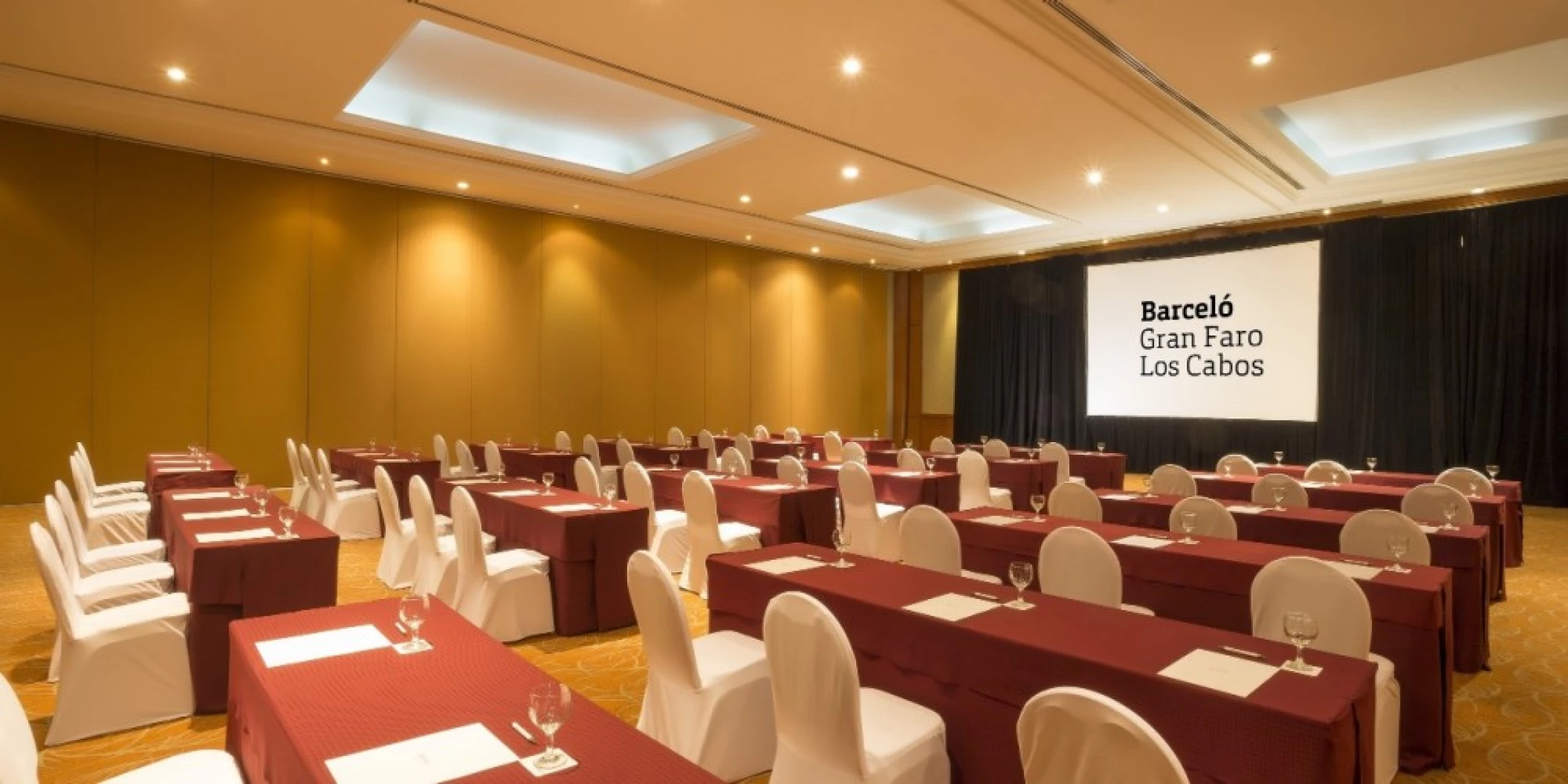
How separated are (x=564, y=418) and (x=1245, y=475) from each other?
9.58 m

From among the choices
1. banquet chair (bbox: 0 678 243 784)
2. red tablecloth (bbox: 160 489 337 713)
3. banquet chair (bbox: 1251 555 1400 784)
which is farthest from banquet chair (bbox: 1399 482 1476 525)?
red tablecloth (bbox: 160 489 337 713)

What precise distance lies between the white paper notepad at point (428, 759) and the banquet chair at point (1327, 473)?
8.25 m

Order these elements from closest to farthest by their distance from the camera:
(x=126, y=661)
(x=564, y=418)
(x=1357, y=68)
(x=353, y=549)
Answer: (x=126, y=661)
(x=1357, y=68)
(x=353, y=549)
(x=564, y=418)

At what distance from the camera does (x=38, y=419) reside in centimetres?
923

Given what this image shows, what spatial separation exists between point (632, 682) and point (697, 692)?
1471 mm

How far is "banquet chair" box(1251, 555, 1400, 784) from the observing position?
10.1 feet

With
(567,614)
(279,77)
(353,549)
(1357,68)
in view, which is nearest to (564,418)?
(353,549)

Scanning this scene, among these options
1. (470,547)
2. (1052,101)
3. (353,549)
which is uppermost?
(1052,101)

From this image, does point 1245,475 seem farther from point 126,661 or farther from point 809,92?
point 126,661

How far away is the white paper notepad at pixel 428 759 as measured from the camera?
5.81 ft

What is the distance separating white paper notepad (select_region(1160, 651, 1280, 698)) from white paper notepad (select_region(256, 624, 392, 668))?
7.92 ft


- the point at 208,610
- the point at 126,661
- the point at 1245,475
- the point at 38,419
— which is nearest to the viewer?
the point at 126,661

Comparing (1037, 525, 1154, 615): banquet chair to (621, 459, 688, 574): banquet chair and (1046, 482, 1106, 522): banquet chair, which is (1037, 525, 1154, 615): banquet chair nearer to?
(1046, 482, 1106, 522): banquet chair

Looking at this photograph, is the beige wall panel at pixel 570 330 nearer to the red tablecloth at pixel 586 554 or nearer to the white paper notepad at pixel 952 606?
the red tablecloth at pixel 586 554
